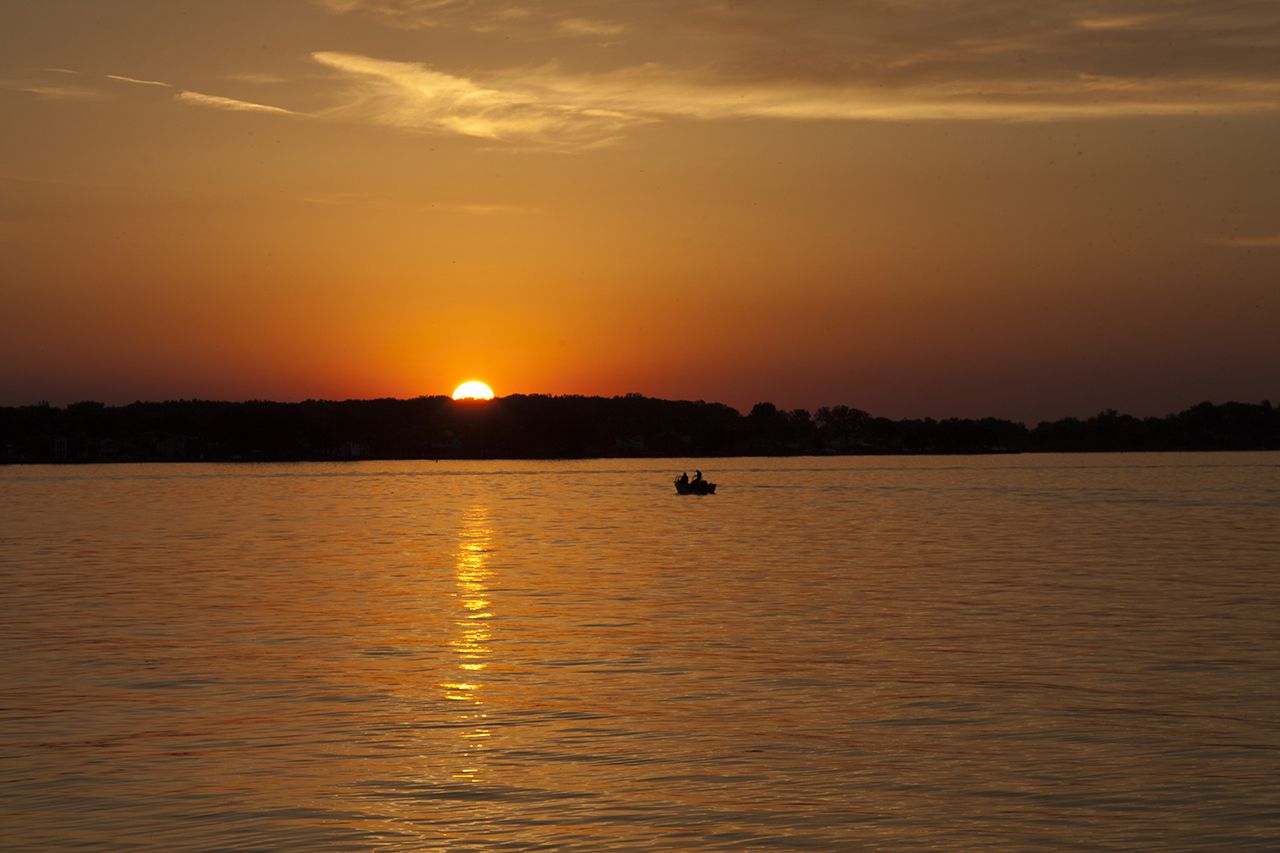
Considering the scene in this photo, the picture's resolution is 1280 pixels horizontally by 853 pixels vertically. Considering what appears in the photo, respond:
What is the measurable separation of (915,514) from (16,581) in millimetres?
66870

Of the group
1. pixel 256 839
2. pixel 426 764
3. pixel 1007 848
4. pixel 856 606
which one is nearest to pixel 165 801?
pixel 256 839

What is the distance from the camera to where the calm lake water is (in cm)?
1700

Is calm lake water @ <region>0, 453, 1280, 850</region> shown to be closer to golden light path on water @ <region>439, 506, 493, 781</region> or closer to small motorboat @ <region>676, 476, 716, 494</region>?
golden light path on water @ <region>439, 506, 493, 781</region>

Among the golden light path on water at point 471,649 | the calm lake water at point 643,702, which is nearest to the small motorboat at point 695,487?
the golden light path on water at point 471,649

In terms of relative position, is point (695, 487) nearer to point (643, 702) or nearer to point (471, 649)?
point (471, 649)

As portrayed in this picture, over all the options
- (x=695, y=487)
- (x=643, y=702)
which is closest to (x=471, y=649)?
(x=643, y=702)

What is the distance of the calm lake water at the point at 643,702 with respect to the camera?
55.8 ft

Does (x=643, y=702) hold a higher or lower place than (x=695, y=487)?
lower

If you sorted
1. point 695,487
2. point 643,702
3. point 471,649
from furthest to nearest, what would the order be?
point 695,487 < point 471,649 < point 643,702

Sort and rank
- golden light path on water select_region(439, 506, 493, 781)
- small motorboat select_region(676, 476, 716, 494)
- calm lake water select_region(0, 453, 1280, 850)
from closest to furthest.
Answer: calm lake water select_region(0, 453, 1280, 850)
golden light path on water select_region(439, 506, 493, 781)
small motorboat select_region(676, 476, 716, 494)

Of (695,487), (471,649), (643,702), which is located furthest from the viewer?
(695,487)

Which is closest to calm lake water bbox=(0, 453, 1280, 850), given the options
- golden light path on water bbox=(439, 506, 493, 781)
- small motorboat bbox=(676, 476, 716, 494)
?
golden light path on water bbox=(439, 506, 493, 781)

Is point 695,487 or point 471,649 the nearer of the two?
point 471,649

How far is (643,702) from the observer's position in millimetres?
24828
